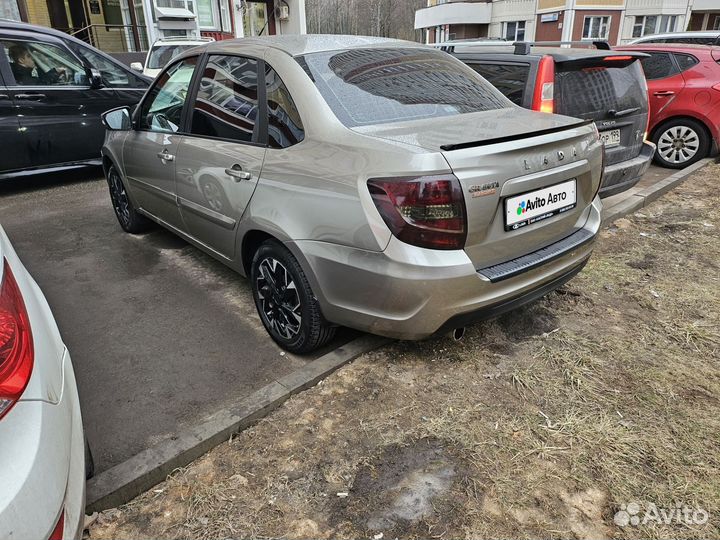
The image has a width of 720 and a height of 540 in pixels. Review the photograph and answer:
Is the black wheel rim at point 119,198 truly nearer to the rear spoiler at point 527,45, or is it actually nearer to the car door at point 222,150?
the car door at point 222,150

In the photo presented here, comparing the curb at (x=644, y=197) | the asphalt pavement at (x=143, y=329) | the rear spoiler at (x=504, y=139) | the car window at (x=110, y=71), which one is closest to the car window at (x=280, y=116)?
the rear spoiler at (x=504, y=139)

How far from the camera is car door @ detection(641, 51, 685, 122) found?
730 cm

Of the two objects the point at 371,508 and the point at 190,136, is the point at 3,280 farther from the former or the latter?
the point at 190,136

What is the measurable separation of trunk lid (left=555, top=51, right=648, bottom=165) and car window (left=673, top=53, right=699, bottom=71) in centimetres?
313

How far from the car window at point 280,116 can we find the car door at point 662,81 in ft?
21.0

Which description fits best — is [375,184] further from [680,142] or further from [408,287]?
[680,142]

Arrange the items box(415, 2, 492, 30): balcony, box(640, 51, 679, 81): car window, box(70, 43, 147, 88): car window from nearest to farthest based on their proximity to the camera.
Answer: box(70, 43, 147, 88): car window, box(640, 51, 679, 81): car window, box(415, 2, 492, 30): balcony

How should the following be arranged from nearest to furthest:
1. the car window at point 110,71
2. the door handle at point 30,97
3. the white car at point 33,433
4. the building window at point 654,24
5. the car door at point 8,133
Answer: the white car at point 33,433 → the car door at point 8,133 → the door handle at point 30,97 → the car window at point 110,71 → the building window at point 654,24

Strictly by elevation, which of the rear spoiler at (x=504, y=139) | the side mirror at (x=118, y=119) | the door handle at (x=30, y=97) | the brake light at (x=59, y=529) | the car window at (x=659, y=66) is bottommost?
the brake light at (x=59, y=529)

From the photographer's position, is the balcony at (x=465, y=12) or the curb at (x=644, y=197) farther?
the balcony at (x=465, y=12)

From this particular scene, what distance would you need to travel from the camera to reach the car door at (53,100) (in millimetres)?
6410

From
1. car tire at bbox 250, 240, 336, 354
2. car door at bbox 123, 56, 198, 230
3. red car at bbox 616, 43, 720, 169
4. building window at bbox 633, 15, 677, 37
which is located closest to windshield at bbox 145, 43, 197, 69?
car door at bbox 123, 56, 198, 230

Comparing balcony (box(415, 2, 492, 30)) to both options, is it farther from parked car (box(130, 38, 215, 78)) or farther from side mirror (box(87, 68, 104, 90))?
side mirror (box(87, 68, 104, 90))

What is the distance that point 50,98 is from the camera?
659 centimetres
